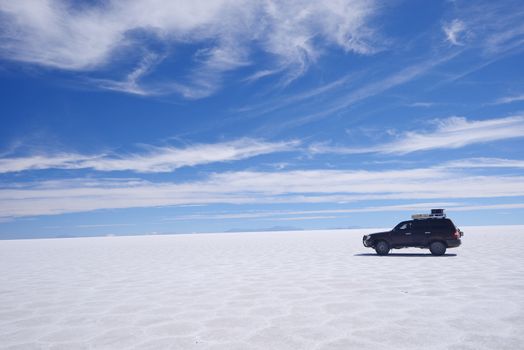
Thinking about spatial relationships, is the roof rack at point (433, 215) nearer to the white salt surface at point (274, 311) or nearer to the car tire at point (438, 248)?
the car tire at point (438, 248)

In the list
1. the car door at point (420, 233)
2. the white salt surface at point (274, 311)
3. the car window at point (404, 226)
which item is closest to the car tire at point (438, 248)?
the car door at point (420, 233)

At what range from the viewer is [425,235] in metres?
19.0

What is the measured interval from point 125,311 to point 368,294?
5397 millimetres

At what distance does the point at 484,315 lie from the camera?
696 cm

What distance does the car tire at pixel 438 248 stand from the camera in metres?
18.7

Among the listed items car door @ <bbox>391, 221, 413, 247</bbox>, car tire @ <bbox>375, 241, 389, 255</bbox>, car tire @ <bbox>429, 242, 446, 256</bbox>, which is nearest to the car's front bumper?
car tire @ <bbox>429, 242, 446, 256</bbox>

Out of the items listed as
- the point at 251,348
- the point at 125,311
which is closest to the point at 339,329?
the point at 251,348

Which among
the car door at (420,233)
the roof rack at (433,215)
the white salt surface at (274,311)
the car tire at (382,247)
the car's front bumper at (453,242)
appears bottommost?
the white salt surface at (274,311)

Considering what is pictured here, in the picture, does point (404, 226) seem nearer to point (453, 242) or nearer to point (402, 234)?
point (402, 234)

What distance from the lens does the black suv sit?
18578 mm

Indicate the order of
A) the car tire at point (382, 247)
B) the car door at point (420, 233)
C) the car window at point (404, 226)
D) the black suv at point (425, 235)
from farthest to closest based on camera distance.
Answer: the car tire at point (382, 247), the car window at point (404, 226), the car door at point (420, 233), the black suv at point (425, 235)

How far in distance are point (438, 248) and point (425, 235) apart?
0.82m

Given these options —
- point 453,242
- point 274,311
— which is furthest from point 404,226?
point 274,311

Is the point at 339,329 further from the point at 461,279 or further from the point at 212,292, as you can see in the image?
the point at 461,279
